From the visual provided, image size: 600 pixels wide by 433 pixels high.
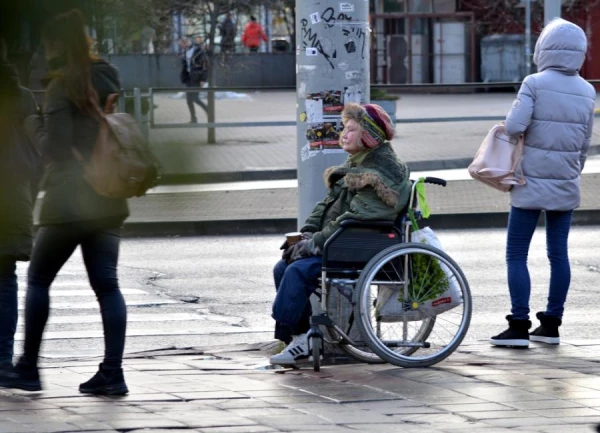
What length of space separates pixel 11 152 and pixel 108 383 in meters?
3.25

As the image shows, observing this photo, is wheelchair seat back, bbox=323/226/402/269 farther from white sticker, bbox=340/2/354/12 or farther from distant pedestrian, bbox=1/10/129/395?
white sticker, bbox=340/2/354/12

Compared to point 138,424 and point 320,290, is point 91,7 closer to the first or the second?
point 138,424

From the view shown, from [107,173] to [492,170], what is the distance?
2.77m

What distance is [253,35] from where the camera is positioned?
93.0 inches

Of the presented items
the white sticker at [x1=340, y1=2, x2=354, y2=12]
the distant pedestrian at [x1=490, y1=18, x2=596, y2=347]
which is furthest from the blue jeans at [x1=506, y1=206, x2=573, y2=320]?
the white sticker at [x1=340, y1=2, x2=354, y2=12]

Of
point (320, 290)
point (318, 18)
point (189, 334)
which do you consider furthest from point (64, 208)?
point (189, 334)

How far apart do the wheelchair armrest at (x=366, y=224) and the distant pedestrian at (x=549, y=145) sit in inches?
37.9

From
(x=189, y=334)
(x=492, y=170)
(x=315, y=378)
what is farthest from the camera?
(x=189, y=334)

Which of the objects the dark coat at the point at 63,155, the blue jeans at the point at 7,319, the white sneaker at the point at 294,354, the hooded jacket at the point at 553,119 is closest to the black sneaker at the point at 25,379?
the blue jeans at the point at 7,319

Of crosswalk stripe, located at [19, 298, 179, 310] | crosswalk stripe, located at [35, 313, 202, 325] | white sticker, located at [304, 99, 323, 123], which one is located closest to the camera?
white sticker, located at [304, 99, 323, 123]

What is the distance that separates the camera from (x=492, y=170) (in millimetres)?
6070

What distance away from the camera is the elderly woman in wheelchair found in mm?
5484

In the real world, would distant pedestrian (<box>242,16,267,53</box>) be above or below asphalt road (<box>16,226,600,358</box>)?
above

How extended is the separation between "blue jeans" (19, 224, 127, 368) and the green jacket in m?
1.13
